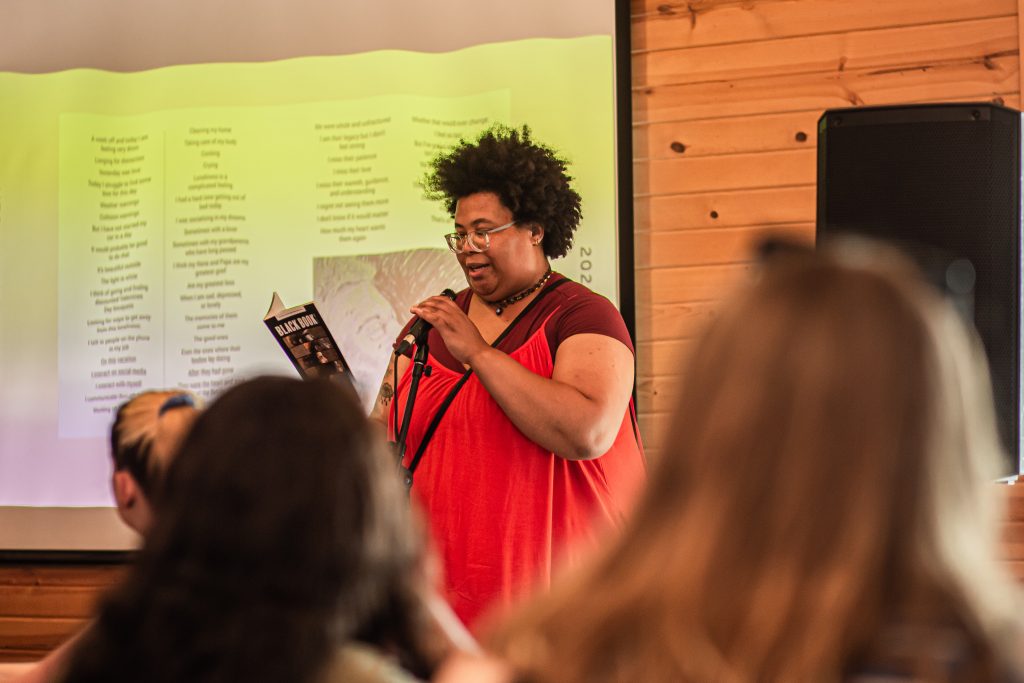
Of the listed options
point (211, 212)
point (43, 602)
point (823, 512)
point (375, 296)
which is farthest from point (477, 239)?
point (43, 602)

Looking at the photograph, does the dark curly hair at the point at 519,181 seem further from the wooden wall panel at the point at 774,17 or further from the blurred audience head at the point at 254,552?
the blurred audience head at the point at 254,552

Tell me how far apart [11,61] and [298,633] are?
9.50 feet

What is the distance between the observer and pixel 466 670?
1163 millimetres

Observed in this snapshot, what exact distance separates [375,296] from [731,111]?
3.36ft

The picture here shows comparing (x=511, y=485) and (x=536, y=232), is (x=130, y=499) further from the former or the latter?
(x=536, y=232)

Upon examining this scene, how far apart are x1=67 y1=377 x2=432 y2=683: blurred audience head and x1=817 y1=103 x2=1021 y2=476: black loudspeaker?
1.21m

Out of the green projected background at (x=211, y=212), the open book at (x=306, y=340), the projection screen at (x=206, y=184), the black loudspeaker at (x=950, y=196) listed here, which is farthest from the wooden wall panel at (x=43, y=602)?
the black loudspeaker at (x=950, y=196)

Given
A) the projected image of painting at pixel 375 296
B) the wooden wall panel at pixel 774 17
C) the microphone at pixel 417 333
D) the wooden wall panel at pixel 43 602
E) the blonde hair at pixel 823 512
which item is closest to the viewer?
the blonde hair at pixel 823 512

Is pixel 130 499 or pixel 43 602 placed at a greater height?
pixel 130 499

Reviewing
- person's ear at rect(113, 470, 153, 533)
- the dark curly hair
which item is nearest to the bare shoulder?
person's ear at rect(113, 470, 153, 533)

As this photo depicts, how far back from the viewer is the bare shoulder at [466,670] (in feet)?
3.58

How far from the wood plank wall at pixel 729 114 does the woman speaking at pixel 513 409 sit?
2.17 ft

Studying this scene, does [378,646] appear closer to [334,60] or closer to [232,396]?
[232,396]

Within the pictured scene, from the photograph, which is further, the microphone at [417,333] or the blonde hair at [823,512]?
the microphone at [417,333]
